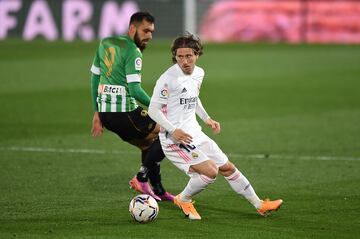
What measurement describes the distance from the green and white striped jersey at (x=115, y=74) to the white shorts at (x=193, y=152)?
967 mm

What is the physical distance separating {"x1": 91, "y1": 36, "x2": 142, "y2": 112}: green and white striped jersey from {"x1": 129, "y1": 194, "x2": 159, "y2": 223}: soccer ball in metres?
1.39

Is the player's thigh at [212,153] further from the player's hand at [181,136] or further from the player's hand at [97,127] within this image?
the player's hand at [97,127]

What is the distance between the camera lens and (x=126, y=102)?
9188 millimetres

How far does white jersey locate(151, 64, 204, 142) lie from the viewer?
8.19 m

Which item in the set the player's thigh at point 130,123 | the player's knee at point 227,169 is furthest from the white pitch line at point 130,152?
the player's knee at point 227,169

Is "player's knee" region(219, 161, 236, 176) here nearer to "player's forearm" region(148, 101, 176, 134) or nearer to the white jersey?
the white jersey

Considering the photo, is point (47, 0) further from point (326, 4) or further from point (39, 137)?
point (39, 137)

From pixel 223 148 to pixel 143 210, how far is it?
15.0 ft

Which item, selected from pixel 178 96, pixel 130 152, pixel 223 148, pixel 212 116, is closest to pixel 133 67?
pixel 178 96

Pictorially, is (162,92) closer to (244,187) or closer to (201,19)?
A: (244,187)

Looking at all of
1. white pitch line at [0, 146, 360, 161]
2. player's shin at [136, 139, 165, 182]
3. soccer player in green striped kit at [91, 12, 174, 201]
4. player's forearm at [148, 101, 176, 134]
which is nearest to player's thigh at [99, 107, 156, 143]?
soccer player in green striped kit at [91, 12, 174, 201]

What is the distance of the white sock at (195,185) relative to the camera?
26.9 ft

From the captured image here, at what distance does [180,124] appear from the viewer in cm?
829

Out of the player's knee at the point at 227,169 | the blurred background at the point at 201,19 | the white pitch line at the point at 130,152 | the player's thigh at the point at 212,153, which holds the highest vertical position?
the player's thigh at the point at 212,153
